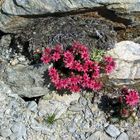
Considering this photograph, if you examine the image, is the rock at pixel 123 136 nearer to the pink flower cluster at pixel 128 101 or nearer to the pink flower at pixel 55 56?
the pink flower cluster at pixel 128 101

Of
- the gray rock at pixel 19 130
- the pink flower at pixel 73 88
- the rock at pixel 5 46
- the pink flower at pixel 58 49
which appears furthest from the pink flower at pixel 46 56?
the gray rock at pixel 19 130

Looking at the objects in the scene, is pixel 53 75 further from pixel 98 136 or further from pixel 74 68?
pixel 98 136

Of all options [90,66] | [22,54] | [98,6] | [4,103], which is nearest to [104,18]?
[98,6]

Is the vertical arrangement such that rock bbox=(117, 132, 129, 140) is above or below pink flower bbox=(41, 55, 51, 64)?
below

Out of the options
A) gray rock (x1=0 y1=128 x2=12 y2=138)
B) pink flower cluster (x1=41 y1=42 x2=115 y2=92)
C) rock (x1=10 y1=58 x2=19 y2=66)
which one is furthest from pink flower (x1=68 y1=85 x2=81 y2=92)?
gray rock (x1=0 y1=128 x2=12 y2=138)

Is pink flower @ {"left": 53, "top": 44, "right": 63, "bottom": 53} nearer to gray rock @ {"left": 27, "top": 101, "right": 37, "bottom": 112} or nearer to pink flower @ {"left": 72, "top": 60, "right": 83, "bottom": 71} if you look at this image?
pink flower @ {"left": 72, "top": 60, "right": 83, "bottom": 71}

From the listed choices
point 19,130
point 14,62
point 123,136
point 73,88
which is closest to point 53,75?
point 73,88

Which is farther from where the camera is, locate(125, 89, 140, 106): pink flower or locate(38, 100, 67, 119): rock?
locate(38, 100, 67, 119): rock
